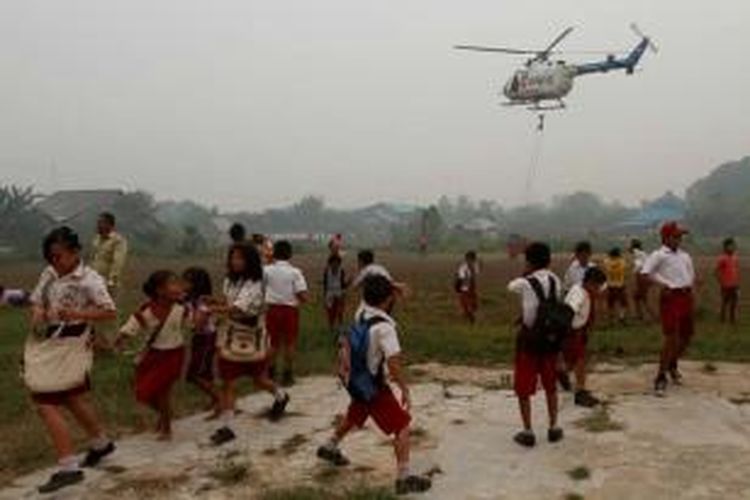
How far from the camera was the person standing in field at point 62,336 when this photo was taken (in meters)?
7.96

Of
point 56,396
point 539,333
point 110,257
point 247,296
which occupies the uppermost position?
point 110,257

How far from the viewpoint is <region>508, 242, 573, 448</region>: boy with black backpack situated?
8773 mm

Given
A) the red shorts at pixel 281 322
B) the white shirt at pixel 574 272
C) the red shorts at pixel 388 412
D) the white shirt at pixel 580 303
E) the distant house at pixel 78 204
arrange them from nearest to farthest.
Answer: the red shorts at pixel 388 412 < the white shirt at pixel 580 303 < the red shorts at pixel 281 322 < the white shirt at pixel 574 272 < the distant house at pixel 78 204

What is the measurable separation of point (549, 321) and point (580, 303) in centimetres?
187

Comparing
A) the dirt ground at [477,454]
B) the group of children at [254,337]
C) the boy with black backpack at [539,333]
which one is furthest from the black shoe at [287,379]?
the boy with black backpack at [539,333]

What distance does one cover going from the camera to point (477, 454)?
28.6 ft

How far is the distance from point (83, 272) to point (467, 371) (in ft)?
19.7

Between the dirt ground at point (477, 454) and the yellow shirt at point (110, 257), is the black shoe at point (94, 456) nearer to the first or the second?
the dirt ground at point (477, 454)

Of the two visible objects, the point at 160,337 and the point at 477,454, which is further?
the point at 160,337

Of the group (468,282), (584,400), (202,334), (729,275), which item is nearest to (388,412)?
(202,334)

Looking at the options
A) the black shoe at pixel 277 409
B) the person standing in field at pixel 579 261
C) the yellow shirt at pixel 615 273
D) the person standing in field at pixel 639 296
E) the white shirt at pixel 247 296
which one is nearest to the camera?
the white shirt at pixel 247 296

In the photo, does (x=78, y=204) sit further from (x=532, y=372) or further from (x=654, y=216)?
(x=532, y=372)

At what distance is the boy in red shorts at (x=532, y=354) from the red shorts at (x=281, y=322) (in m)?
3.37

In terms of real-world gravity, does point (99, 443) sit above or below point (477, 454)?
above
